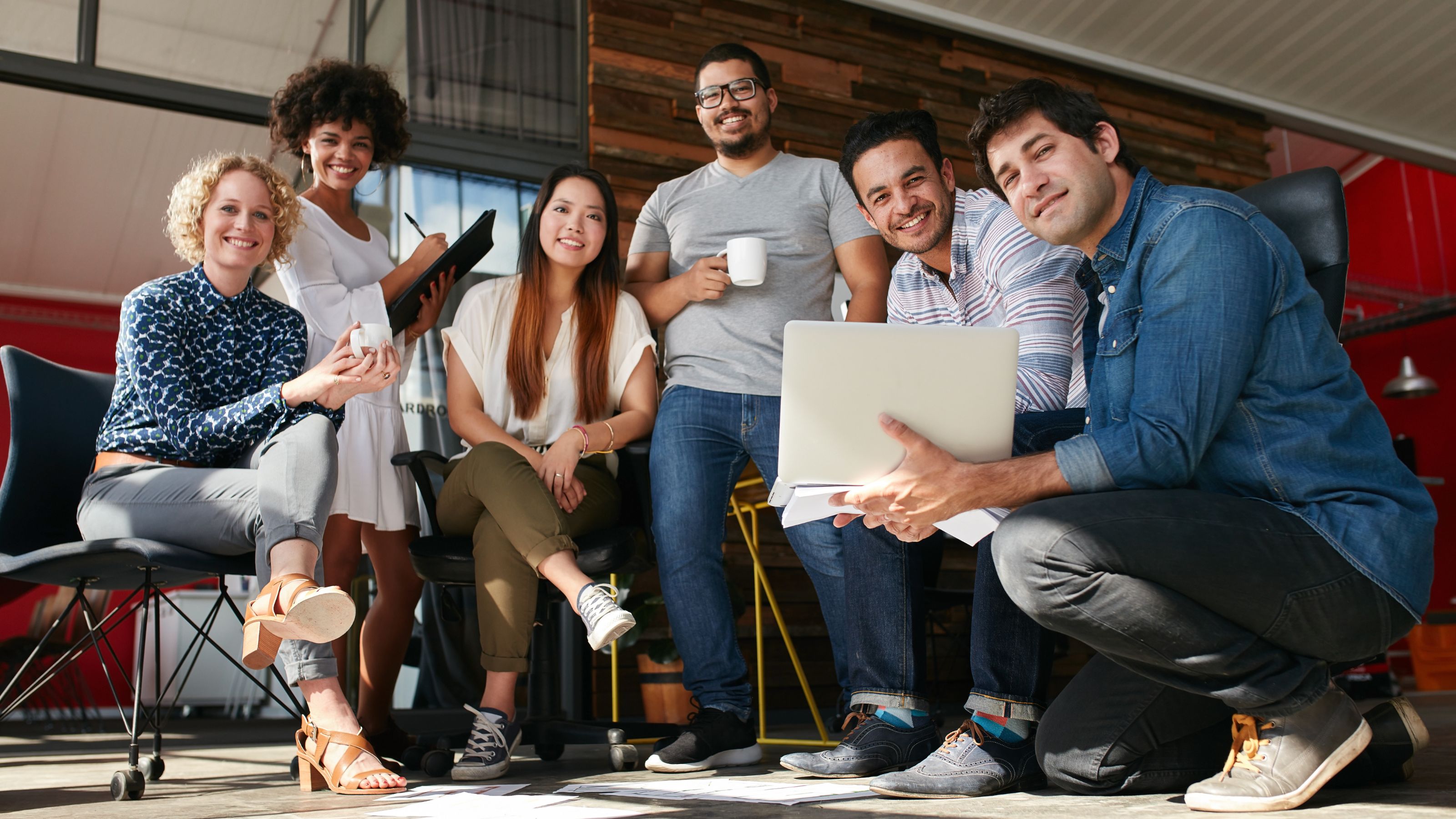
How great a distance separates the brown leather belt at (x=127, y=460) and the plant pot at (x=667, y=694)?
1.43m

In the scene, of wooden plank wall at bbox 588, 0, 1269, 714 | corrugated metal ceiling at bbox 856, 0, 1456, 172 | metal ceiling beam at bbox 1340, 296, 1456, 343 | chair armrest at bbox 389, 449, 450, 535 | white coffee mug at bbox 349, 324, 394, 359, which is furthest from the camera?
metal ceiling beam at bbox 1340, 296, 1456, 343

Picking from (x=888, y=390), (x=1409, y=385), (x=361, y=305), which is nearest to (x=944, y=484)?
(x=888, y=390)

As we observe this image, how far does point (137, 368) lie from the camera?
74.8 inches

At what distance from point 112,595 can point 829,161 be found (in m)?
5.22

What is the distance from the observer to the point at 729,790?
1564 millimetres

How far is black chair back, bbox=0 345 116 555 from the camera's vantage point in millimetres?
2051

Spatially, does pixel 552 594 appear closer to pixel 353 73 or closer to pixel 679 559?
pixel 679 559

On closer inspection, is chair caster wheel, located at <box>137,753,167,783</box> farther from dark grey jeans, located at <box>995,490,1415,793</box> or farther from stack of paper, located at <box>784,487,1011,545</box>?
dark grey jeans, located at <box>995,490,1415,793</box>

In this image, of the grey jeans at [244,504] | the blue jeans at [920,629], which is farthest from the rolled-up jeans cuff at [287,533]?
the blue jeans at [920,629]

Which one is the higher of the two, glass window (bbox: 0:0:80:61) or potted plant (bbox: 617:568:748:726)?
glass window (bbox: 0:0:80:61)

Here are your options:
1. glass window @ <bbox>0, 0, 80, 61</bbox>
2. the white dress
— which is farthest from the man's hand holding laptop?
glass window @ <bbox>0, 0, 80, 61</bbox>

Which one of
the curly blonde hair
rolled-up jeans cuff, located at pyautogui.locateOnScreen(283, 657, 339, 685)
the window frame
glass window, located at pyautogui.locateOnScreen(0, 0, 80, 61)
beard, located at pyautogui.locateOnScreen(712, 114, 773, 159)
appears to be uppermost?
glass window, located at pyautogui.locateOnScreen(0, 0, 80, 61)

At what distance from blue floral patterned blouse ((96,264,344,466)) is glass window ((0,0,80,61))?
174 cm

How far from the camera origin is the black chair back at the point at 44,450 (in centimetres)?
205
